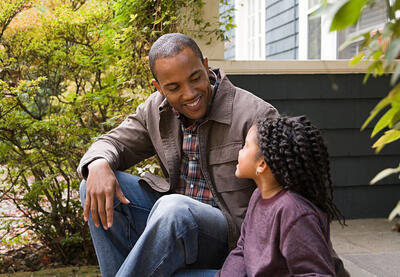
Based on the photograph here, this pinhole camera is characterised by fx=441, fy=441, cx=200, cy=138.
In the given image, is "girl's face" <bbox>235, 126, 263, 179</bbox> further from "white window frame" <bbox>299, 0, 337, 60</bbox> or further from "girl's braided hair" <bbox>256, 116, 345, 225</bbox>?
"white window frame" <bbox>299, 0, 337, 60</bbox>

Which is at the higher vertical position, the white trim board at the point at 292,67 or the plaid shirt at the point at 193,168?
the white trim board at the point at 292,67

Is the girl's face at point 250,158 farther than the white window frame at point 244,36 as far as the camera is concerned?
No

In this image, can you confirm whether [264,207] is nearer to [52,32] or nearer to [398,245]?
[398,245]

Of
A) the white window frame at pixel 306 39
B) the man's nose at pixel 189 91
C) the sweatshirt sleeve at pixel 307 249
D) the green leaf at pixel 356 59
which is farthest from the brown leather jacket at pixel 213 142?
the white window frame at pixel 306 39

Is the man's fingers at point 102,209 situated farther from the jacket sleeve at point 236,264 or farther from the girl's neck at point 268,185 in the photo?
the girl's neck at point 268,185

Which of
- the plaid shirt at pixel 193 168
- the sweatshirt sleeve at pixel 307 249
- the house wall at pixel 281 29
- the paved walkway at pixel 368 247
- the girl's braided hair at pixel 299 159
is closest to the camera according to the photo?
the sweatshirt sleeve at pixel 307 249

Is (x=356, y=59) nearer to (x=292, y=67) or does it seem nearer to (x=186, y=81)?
(x=186, y=81)

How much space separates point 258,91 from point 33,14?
187cm

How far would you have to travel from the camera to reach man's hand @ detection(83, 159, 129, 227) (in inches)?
70.9

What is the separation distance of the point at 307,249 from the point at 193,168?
2.57 ft

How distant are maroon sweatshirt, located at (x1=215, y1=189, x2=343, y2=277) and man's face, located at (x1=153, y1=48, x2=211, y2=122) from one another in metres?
0.51

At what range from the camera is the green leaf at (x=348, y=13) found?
0.55 m

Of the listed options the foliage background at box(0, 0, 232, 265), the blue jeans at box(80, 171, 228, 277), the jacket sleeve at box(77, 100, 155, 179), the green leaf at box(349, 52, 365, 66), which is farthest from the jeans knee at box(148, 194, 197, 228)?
the foliage background at box(0, 0, 232, 265)

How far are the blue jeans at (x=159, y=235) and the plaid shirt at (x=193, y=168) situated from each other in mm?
154
